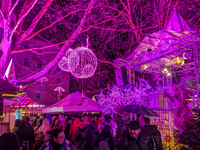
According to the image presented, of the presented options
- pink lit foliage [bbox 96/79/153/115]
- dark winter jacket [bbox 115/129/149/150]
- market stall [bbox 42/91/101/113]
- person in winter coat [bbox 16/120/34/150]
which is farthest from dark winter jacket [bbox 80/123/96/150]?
market stall [bbox 42/91/101/113]

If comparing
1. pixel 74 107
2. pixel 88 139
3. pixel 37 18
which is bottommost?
pixel 88 139

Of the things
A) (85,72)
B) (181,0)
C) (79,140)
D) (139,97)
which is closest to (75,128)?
(79,140)

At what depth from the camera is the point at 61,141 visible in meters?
3.48

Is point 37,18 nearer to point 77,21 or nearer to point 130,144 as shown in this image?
point 77,21

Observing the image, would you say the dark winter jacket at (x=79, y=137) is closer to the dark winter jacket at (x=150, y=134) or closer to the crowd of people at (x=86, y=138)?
the crowd of people at (x=86, y=138)

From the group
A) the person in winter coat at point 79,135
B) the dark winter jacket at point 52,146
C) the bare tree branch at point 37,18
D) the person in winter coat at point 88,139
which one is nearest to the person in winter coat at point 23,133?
the person in winter coat at point 79,135

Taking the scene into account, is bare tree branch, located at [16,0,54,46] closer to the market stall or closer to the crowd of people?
the crowd of people

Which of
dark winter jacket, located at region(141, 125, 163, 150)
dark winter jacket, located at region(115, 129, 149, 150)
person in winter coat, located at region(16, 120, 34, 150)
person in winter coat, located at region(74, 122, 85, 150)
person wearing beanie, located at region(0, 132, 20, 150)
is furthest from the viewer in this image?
person in winter coat, located at region(74, 122, 85, 150)

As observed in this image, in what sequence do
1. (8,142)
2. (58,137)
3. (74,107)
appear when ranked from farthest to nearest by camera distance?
(74,107)
(58,137)
(8,142)

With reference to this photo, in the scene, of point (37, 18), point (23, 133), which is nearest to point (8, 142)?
point (23, 133)

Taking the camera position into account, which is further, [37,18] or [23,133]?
A: [37,18]

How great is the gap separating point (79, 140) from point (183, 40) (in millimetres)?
5825

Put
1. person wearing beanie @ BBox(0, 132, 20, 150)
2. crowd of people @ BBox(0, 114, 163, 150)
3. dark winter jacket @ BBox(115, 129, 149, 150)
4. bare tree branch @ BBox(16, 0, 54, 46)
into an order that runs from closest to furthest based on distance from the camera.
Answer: person wearing beanie @ BBox(0, 132, 20, 150) < crowd of people @ BBox(0, 114, 163, 150) < dark winter jacket @ BBox(115, 129, 149, 150) < bare tree branch @ BBox(16, 0, 54, 46)

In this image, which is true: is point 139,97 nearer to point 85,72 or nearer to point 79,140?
point 85,72
